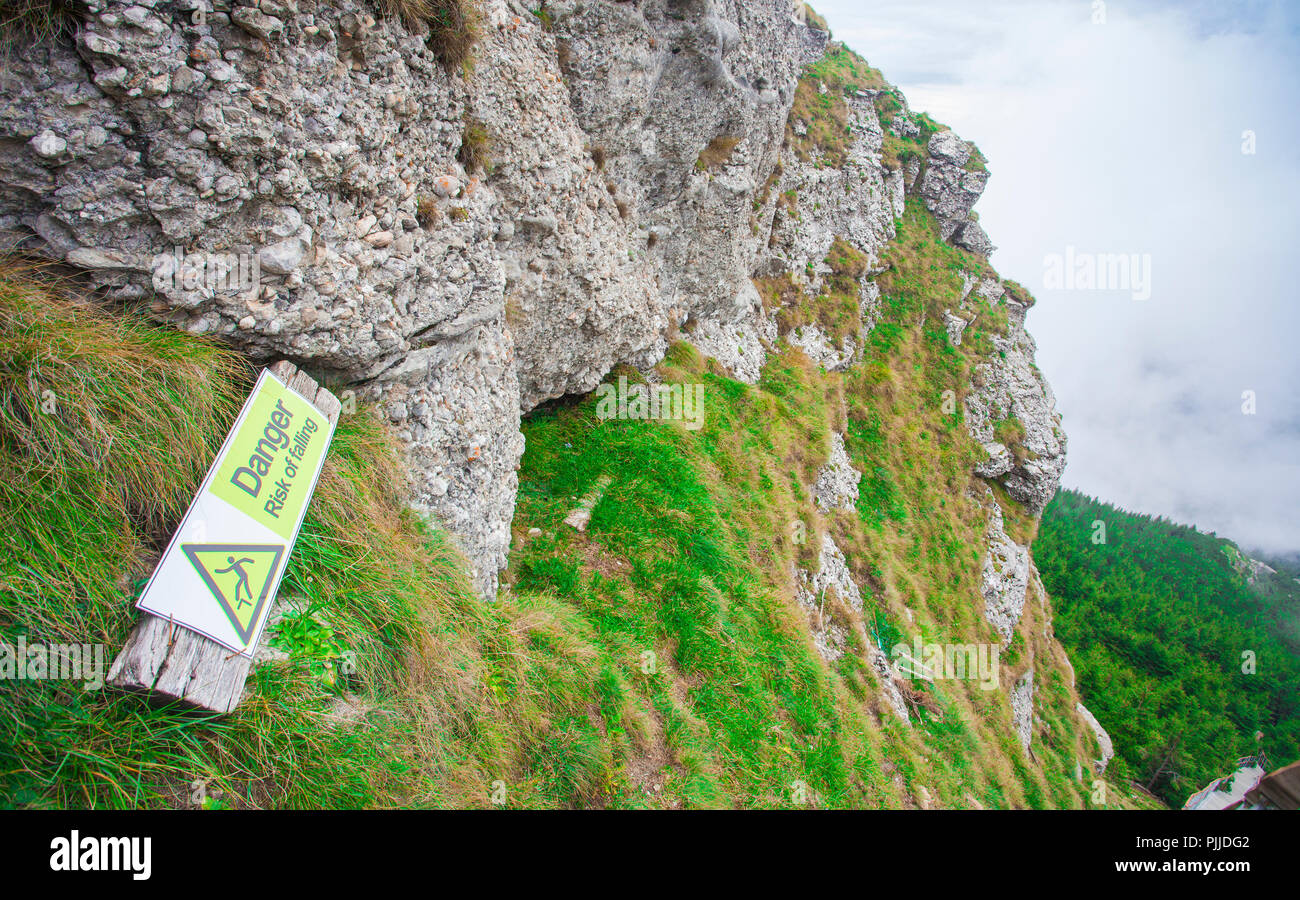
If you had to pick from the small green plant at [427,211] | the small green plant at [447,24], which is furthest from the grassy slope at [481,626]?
the small green plant at [447,24]

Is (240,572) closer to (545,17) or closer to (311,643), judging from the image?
(311,643)

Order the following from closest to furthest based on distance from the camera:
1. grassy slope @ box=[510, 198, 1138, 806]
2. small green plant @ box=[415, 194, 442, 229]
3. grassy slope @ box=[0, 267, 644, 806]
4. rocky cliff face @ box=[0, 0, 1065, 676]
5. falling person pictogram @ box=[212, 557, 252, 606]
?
grassy slope @ box=[0, 267, 644, 806] → falling person pictogram @ box=[212, 557, 252, 606] → rocky cliff face @ box=[0, 0, 1065, 676] → small green plant @ box=[415, 194, 442, 229] → grassy slope @ box=[510, 198, 1138, 806]

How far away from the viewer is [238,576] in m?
3.61

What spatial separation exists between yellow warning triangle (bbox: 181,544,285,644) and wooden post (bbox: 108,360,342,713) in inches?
7.5

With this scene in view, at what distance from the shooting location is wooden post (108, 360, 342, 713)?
3082 millimetres

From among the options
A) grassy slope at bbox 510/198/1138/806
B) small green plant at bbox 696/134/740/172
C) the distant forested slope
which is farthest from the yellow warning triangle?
the distant forested slope

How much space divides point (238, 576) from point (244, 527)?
0.33 m

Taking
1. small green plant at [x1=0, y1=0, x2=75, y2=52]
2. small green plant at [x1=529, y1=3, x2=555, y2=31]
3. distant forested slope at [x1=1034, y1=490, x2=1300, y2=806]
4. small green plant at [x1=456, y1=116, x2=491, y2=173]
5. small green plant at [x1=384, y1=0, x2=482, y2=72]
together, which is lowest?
distant forested slope at [x1=1034, y1=490, x2=1300, y2=806]

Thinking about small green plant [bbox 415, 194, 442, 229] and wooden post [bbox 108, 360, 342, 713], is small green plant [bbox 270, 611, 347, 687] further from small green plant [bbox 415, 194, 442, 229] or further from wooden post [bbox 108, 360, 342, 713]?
small green plant [bbox 415, 194, 442, 229]

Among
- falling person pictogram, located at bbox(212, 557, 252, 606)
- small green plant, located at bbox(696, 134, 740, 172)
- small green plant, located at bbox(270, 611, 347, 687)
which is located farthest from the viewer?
small green plant, located at bbox(696, 134, 740, 172)

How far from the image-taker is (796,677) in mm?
9289

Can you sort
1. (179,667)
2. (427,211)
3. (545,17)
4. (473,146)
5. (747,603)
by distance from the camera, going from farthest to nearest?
(747,603) → (545,17) → (473,146) → (427,211) → (179,667)

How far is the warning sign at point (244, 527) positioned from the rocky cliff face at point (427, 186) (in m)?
1.01

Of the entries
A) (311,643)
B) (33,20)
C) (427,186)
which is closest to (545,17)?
(427,186)
